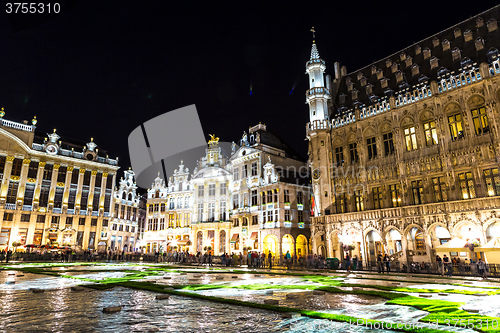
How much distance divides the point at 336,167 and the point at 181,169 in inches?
1384

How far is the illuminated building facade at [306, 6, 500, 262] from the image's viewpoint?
95.9 feet

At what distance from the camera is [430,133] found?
33.1 metres

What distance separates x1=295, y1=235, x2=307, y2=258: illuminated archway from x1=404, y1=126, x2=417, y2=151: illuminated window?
20.8m

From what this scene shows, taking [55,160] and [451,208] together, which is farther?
[55,160]

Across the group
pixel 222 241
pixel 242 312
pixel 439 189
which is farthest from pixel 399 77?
pixel 242 312

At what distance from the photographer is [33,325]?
6.93 metres

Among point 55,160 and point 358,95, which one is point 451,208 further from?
point 55,160

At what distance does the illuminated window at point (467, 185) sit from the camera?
29.3 m

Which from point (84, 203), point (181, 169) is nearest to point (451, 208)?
point (181, 169)

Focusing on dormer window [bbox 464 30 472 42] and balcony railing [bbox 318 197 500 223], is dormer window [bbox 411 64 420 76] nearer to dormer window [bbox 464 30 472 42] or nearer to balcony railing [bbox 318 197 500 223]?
dormer window [bbox 464 30 472 42]

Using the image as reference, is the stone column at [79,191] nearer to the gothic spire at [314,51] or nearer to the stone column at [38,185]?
the stone column at [38,185]

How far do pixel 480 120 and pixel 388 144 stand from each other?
8.96 metres

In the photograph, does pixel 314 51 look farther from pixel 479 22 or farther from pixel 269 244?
pixel 269 244

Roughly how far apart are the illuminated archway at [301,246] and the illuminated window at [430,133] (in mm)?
22686
